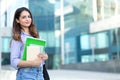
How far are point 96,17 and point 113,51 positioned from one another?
3949mm

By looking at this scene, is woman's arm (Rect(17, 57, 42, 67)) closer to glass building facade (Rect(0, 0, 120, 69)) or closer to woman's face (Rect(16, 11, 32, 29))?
woman's face (Rect(16, 11, 32, 29))

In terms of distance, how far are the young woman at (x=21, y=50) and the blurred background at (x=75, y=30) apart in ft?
80.7

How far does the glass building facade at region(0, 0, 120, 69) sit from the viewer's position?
33625mm

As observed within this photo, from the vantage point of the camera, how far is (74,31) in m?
37.8

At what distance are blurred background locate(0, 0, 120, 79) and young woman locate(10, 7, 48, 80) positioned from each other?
24607 millimetres

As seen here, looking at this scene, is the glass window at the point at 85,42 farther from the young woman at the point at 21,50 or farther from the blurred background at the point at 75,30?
the young woman at the point at 21,50

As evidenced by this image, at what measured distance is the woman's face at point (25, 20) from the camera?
355 centimetres

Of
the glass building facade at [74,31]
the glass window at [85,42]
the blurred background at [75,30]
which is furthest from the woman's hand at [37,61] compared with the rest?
the glass window at [85,42]

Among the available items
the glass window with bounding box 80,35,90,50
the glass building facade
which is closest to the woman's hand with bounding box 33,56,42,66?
the glass building facade

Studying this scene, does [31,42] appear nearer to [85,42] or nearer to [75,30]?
[85,42]

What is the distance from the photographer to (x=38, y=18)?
40.4 m

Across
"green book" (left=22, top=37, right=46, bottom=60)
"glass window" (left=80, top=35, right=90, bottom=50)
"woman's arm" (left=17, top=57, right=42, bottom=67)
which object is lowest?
"woman's arm" (left=17, top=57, right=42, bottom=67)

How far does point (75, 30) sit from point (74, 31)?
127 millimetres

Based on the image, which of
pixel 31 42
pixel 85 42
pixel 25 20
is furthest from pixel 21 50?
pixel 85 42
